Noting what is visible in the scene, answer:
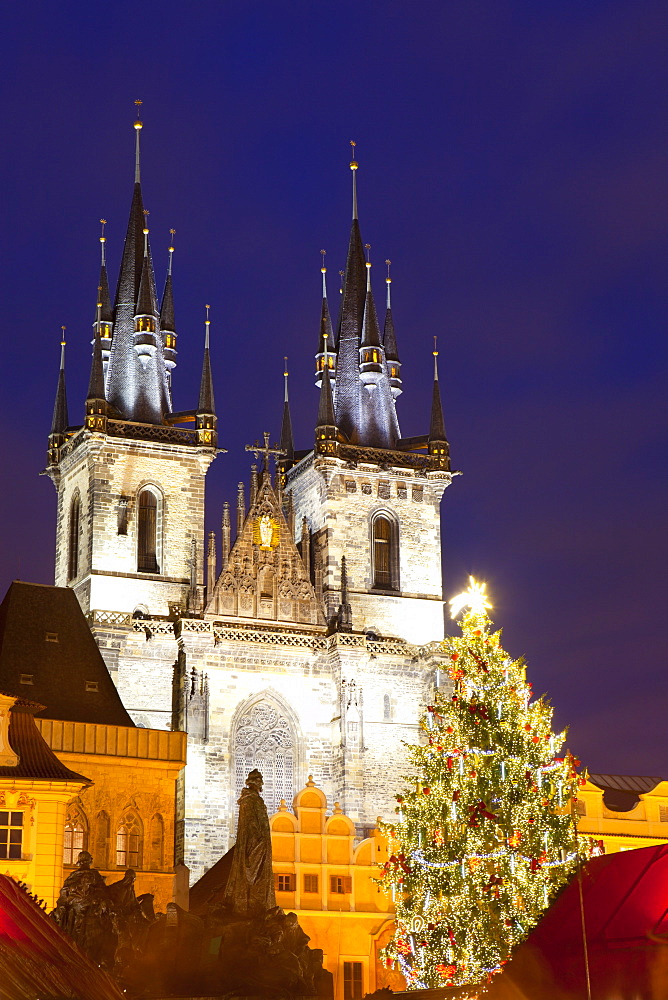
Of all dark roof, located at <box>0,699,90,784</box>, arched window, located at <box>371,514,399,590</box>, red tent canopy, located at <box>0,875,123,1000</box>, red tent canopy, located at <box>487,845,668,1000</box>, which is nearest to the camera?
red tent canopy, located at <box>0,875,123,1000</box>

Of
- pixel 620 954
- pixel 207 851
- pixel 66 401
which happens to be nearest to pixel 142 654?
pixel 207 851

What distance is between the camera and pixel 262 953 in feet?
94.3

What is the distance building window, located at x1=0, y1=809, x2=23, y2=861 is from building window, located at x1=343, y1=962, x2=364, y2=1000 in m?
12.7

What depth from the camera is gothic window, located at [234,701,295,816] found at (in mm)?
56062

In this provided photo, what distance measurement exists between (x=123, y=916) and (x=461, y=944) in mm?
6272

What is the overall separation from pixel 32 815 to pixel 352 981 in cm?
1340

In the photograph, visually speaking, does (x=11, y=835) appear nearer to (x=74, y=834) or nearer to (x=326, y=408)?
(x=74, y=834)

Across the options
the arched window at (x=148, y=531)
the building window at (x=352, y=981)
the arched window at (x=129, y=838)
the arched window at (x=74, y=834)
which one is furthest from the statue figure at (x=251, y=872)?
the arched window at (x=148, y=531)

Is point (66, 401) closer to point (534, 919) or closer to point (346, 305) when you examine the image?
point (346, 305)

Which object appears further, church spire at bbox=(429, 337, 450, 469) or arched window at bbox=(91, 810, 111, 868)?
church spire at bbox=(429, 337, 450, 469)

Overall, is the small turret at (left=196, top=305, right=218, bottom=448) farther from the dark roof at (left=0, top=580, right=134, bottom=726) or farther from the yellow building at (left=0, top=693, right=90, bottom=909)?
the yellow building at (left=0, top=693, right=90, bottom=909)

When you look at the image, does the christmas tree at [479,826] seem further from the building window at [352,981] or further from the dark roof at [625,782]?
the dark roof at [625,782]

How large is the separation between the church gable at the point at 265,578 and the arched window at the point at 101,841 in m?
17.4

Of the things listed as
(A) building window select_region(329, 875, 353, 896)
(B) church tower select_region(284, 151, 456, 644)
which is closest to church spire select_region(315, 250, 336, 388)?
(B) church tower select_region(284, 151, 456, 644)
